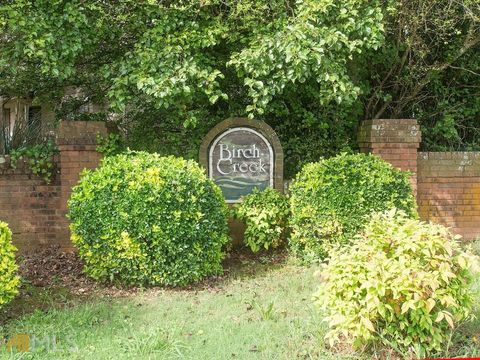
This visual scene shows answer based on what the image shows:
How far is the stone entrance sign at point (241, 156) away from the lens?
6875mm

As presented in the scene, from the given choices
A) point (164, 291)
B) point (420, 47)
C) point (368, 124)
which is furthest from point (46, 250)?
point (420, 47)

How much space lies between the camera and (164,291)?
17.4 feet

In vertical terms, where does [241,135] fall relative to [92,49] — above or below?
below

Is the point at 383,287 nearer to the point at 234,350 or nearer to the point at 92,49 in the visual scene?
the point at 234,350

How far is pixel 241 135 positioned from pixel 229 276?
200 cm

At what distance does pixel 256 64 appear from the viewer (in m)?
5.91

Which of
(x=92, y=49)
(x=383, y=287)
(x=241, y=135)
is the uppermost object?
(x=92, y=49)

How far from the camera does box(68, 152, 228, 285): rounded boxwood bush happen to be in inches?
203

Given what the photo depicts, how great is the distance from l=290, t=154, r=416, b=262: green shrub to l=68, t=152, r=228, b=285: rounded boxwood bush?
119cm

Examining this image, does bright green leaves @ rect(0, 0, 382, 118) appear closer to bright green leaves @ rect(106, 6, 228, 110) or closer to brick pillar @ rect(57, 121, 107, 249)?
bright green leaves @ rect(106, 6, 228, 110)

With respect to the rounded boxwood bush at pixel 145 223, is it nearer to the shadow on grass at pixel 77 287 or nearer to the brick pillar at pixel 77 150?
the shadow on grass at pixel 77 287

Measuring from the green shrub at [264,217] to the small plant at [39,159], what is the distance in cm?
241

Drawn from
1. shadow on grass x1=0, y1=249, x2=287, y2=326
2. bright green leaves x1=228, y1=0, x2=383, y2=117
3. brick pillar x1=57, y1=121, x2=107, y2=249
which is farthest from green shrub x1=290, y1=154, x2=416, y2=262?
brick pillar x1=57, y1=121, x2=107, y2=249

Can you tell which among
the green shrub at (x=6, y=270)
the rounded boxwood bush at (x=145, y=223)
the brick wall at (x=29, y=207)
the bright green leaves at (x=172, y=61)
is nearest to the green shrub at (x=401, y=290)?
the rounded boxwood bush at (x=145, y=223)
